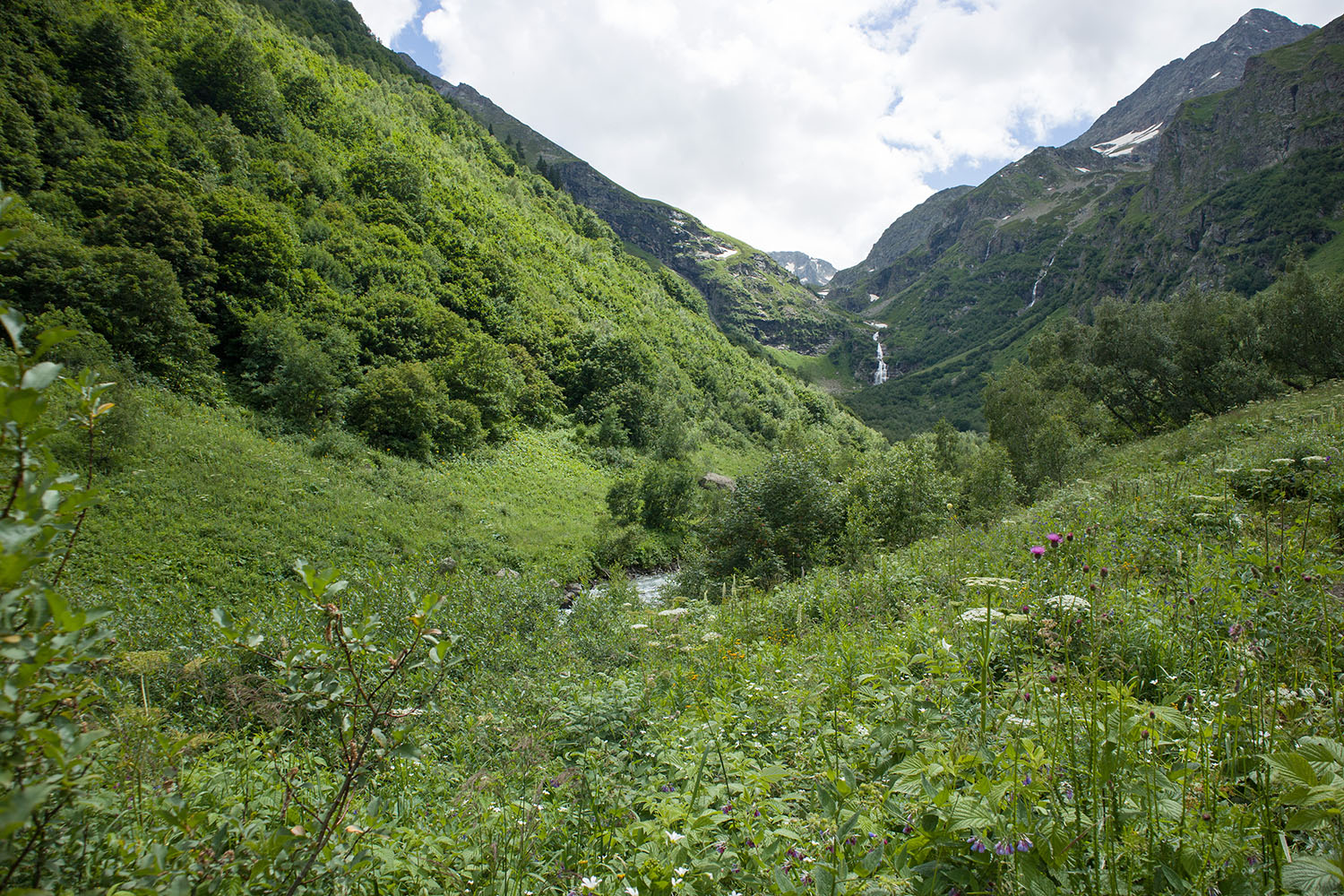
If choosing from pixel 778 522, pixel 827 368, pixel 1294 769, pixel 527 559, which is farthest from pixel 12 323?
pixel 827 368

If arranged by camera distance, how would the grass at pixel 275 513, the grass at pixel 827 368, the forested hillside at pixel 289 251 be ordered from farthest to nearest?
1. the grass at pixel 827 368
2. the forested hillside at pixel 289 251
3. the grass at pixel 275 513

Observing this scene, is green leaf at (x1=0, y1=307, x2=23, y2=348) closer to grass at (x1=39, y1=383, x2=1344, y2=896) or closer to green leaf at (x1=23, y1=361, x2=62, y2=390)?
green leaf at (x1=23, y1=361, x2=62, y2=390)

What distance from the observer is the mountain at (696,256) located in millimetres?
171125

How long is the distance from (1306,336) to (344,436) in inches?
1906

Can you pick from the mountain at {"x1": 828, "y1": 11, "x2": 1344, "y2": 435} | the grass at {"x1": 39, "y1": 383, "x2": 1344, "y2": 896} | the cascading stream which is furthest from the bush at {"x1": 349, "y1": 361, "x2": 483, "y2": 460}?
the cascading stream

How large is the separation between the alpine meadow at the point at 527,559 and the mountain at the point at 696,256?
116 meters

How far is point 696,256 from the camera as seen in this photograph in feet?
602

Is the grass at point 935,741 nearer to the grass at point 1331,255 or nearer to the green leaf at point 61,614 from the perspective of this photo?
the green leaf at point 61,614

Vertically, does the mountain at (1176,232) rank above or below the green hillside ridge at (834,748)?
above

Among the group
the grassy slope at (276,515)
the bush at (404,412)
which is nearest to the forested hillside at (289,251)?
the bush at (404,412)

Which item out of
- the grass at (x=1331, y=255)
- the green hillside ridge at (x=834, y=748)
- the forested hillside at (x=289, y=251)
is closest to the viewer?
the green hillside ridge at (x=834, y=748)

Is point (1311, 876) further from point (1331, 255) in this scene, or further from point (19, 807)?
point (1331, 255)

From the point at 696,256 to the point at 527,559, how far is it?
177575mm

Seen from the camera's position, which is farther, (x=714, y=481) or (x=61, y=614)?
(x=714, y=481)
